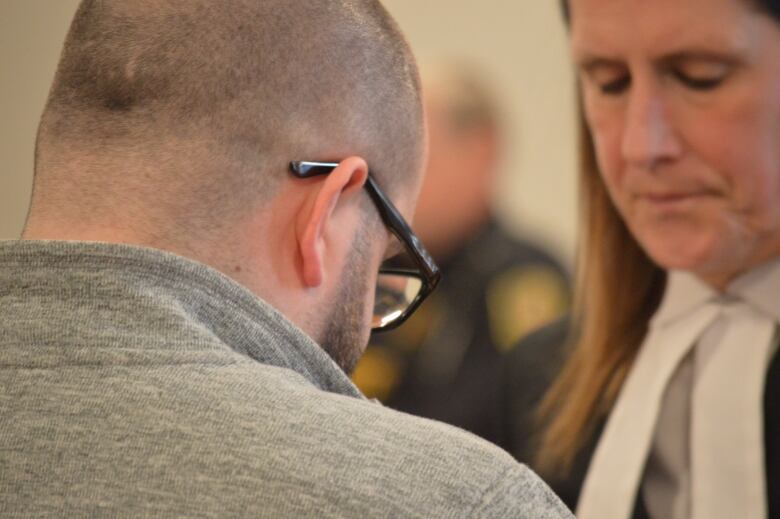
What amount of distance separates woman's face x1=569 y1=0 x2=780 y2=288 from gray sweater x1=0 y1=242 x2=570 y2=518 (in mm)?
588

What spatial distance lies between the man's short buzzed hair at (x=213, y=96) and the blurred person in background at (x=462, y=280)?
129 cm

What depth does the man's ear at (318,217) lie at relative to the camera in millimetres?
948

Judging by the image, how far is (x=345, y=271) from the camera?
1.01 meters

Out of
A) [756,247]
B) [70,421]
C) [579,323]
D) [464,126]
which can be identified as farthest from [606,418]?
[464,126]

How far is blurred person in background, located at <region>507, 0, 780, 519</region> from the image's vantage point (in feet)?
4.24

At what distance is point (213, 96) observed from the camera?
93 centimetres

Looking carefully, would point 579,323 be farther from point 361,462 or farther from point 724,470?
point 361,462

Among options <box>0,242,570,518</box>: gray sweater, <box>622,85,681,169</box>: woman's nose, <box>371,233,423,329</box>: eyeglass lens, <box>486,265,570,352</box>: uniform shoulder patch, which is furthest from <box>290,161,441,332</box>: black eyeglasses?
<box>486,265,570,352</box>: uniform shoulder patch

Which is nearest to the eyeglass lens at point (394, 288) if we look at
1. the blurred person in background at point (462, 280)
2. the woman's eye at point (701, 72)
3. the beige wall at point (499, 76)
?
the woman's eye at point (701, 72)

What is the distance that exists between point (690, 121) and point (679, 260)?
0.50ft

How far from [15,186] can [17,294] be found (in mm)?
2558

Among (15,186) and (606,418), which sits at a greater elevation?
(606,418)

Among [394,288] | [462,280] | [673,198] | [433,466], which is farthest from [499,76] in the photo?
[433,466]

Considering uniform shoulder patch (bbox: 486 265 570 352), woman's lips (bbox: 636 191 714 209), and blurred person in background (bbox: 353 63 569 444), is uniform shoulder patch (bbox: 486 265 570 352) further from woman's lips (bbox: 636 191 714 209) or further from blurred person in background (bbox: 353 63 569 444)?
woman's lips (bbox: 636 191 714 209)
